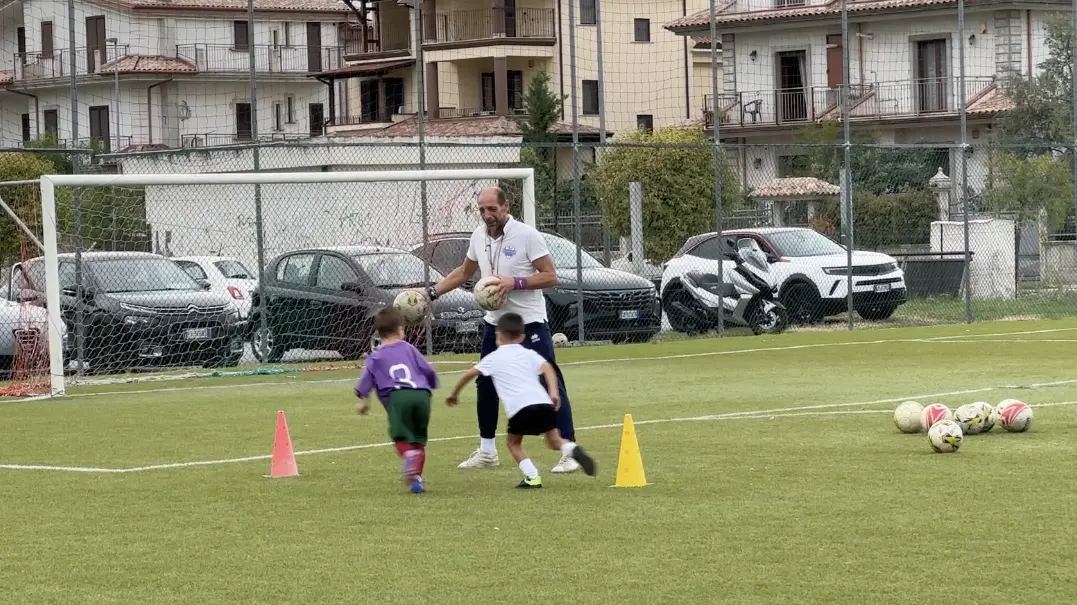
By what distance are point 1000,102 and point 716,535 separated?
44146 mm

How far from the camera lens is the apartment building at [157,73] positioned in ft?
94.3

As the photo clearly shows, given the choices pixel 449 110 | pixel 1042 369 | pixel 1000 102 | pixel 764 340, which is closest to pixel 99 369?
pixel 764 340

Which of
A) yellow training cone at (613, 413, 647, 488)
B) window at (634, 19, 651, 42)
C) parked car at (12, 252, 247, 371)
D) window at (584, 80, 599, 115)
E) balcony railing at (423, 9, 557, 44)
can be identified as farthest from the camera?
balcony railing at (423, 9, 557, 44)

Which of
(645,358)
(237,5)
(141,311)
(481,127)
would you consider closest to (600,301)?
(645,358)

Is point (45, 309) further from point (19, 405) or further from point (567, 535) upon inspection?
point (567, 535)

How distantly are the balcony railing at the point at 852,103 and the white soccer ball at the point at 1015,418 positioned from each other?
36.0 metres

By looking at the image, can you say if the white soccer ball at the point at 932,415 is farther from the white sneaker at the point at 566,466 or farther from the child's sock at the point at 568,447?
the child's sock at the point at 568,447

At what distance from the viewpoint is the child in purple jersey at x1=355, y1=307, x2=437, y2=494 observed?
10.2 metres

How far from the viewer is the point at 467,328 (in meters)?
23.4

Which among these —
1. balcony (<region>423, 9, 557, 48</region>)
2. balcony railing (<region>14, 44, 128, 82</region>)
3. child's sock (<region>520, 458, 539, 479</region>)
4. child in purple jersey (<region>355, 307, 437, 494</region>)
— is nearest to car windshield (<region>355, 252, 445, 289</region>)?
balcony railing (<region>14, 44, 128, 82</region>)

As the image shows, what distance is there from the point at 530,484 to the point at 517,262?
1.71 metres

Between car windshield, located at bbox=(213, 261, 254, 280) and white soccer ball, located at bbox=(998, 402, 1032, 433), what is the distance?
12199mm

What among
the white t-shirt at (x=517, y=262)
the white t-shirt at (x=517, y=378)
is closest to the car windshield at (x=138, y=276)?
the white t-shirt at (x=517, y=262)

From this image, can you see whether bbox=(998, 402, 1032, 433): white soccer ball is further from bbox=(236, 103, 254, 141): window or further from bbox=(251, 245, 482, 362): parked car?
bbox=(236, 103, 254, 141): window
